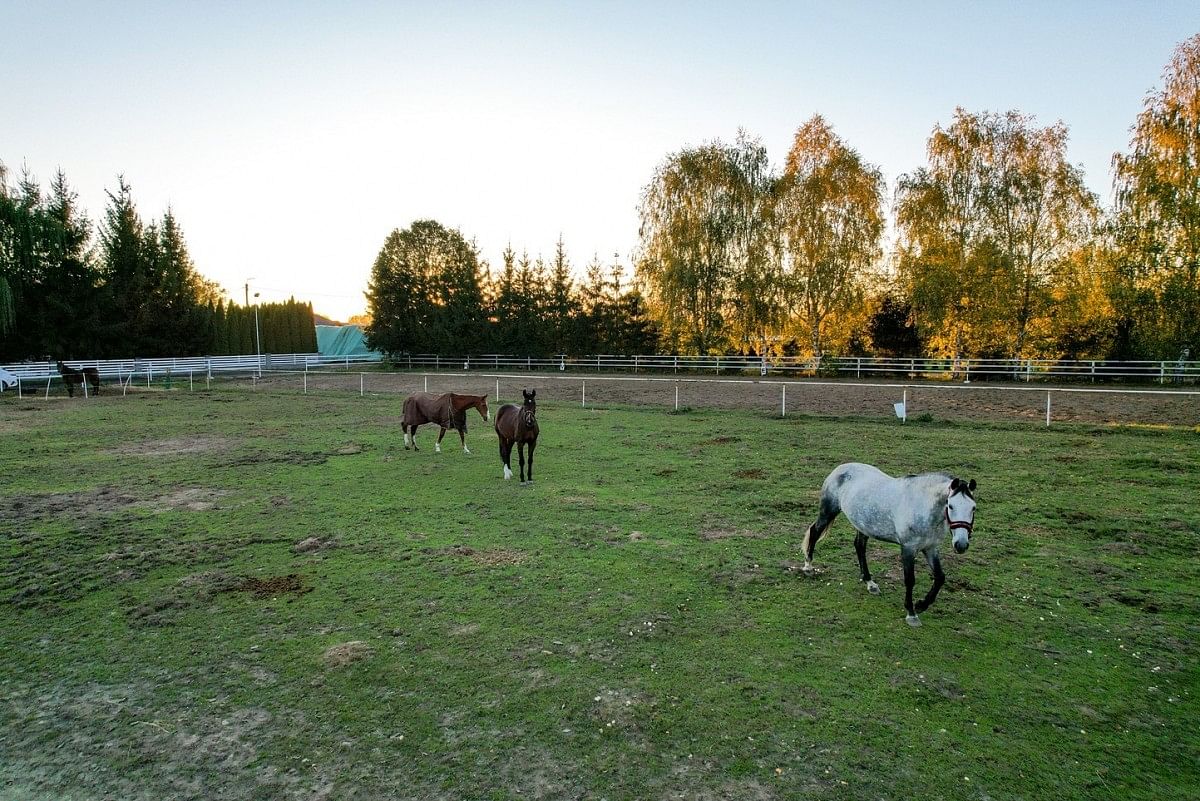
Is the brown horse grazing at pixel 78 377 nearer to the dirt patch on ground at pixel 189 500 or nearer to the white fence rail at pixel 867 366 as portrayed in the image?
the white fence rail at pixel 867 366

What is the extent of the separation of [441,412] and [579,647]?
28.6 feet

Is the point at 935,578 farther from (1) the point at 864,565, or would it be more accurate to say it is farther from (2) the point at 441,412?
(2) the point at 441,412

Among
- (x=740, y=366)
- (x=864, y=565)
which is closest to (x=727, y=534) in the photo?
(x=864, y=565)

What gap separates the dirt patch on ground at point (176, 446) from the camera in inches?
487

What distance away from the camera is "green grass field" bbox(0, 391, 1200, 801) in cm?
318

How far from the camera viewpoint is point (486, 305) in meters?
46.6

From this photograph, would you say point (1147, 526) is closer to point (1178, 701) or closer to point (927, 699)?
point (1178, 701)

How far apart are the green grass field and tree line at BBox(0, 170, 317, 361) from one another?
28.7 metres

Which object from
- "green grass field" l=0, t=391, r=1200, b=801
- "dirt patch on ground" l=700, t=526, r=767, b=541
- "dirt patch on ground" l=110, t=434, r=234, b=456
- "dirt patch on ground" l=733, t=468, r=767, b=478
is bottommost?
"green grass field" l=0, t=391, r=1200, b=801

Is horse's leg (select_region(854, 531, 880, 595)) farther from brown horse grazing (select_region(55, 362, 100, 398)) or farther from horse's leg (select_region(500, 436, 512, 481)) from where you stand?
brown horse grazing (select_region(55, 362, 100, 398))

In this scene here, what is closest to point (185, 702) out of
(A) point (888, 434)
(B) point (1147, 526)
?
(B) point (1147, 526)

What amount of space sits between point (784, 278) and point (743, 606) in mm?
30646

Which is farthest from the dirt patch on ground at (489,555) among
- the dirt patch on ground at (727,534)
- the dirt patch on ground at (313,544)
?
the dirt patch on ground at (727,534)

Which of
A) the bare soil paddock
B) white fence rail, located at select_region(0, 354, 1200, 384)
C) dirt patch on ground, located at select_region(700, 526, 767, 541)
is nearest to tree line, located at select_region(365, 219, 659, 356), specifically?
white fence rail, located at select_region(0, 354, 1200, 384)
